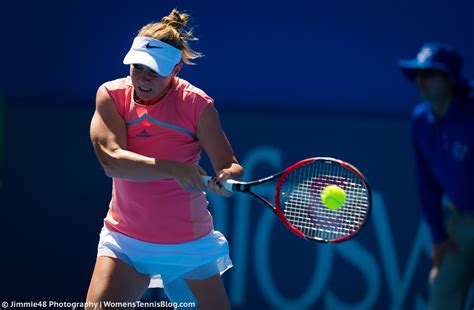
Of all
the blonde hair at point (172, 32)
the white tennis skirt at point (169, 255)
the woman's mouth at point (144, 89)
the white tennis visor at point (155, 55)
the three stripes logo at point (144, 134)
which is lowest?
the white tennis skirt at point (169, 255)

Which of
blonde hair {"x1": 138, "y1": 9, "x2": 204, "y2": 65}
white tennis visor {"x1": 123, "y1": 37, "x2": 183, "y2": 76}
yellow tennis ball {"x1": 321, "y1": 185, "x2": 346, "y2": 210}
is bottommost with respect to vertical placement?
yellow tennis ball {"x1": 321, "y1": 185, "x2": 346, "y2": 210}

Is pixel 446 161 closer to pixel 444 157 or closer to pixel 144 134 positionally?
pixel 444 157

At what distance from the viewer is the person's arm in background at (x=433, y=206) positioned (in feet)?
11.6

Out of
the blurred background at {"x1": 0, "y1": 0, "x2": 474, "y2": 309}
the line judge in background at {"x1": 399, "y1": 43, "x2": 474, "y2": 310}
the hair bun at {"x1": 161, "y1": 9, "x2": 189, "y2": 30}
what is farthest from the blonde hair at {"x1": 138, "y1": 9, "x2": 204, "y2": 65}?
the blurred background at {"x1": 0, "y1": 0, "x2": 474, "y2": 309}

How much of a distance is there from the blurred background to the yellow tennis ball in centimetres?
167

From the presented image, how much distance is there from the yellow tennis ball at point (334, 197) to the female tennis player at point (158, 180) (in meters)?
0.38

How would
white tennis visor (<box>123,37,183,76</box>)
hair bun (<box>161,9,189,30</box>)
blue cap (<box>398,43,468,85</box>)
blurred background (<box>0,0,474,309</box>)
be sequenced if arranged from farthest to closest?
1. blurred background (<box>0,0,474,309</box>)
2. hair bun (<box>161,9,189,30</box>)
3. white tennis visor (<box>123,37,183,76</box>)
4. blue cap (<box>398,43,468,85</box>)

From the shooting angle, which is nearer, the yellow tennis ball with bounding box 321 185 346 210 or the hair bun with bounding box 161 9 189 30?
the yellow tennis ball with bounding box 321 185 346 210

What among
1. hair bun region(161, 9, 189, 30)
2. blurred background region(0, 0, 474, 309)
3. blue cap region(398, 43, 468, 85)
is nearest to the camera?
blue cap region(398, 43, 468, 85)

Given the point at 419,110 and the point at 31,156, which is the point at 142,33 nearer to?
the point at 419,110

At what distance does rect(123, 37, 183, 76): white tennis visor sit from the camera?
148 inches

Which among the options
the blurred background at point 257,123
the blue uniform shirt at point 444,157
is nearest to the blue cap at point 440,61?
the blue uniform shirt at point 444,157

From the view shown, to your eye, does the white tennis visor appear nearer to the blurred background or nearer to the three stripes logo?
the three stripes logo

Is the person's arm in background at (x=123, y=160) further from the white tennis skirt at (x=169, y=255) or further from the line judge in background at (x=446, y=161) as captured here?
the line judge in background at (x=446, y=161)
